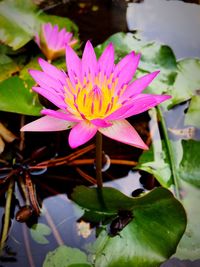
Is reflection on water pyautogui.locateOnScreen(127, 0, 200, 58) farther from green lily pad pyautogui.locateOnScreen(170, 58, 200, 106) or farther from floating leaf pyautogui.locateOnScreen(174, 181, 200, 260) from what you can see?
floating leaf pyautogui.locateOnScreen(174, 181, 200, 260)

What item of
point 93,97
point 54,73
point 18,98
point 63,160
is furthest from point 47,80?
point 63,160

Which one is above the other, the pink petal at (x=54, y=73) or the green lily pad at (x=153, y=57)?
the pink petal at (x=54, y=73)

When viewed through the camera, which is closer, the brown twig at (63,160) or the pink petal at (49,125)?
the pink petal at (49,125)

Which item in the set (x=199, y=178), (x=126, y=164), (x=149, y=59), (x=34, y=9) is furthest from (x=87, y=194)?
(x=34, y=9)

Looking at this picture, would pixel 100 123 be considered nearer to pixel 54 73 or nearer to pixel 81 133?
pixel 81 133

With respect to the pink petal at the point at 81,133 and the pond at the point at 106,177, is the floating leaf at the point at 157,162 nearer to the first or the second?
the pond at the point at 106,177

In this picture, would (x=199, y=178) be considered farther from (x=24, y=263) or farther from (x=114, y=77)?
(x=24, y=263)

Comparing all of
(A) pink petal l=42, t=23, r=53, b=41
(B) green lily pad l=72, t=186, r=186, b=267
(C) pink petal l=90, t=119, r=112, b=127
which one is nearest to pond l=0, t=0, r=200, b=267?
(B) green lily pad l=72, t=186, r=186, b=267

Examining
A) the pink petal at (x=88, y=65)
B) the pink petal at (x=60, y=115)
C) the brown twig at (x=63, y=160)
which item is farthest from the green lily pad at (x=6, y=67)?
the pink petal at (x=60, y=115)
